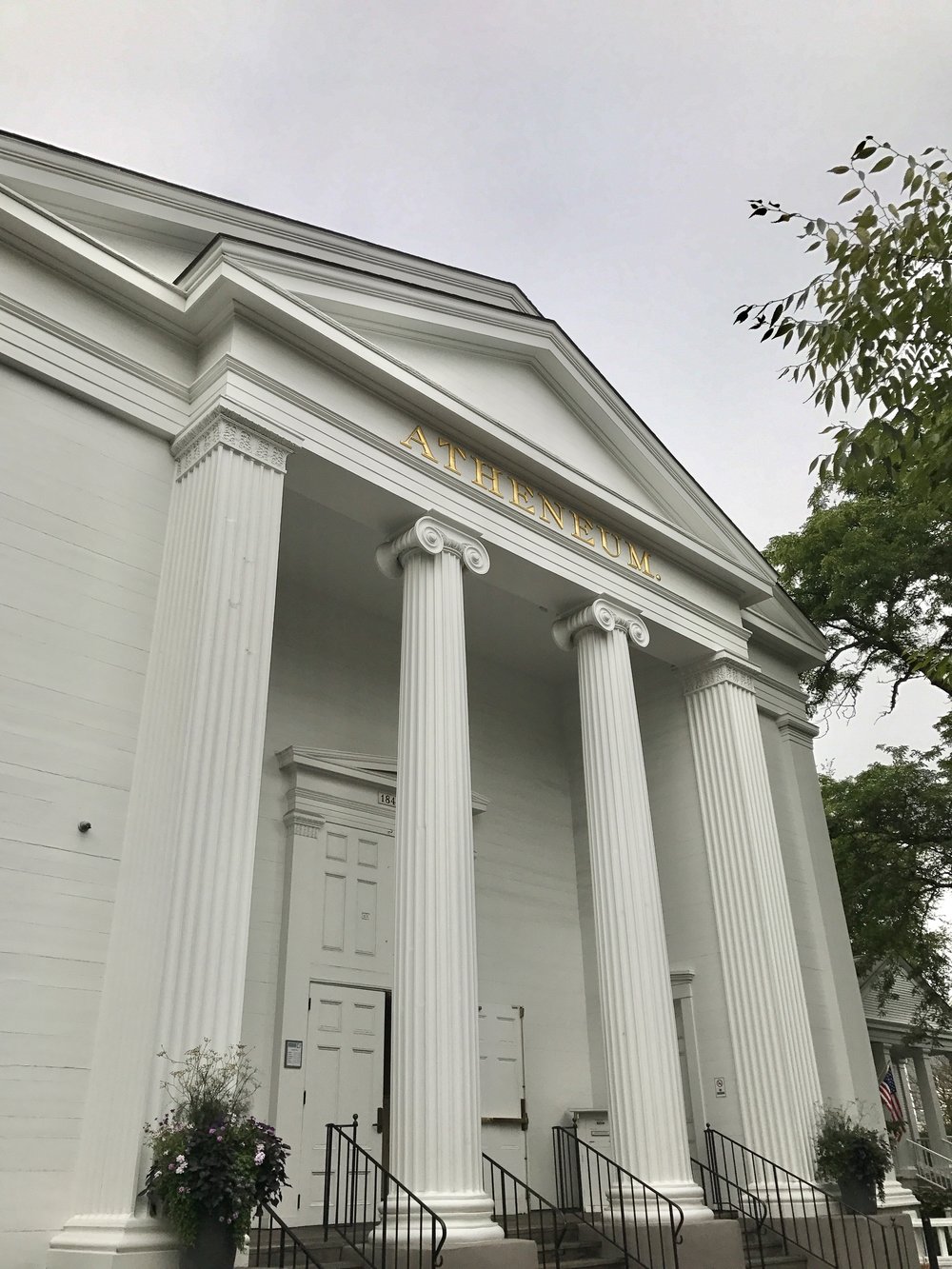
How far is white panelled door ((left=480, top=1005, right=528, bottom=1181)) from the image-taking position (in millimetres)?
12727

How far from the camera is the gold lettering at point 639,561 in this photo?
46.1 feet

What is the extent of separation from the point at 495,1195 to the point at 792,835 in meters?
6.65

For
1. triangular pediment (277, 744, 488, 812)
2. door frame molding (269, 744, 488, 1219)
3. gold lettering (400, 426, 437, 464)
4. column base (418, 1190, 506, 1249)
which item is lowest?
column base (418, 1190, 506, 1249)

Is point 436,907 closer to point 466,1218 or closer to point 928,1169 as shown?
point 466,1218

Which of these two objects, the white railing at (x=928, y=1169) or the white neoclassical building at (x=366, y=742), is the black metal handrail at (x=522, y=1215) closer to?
the white neoclassical building at (x=366, y=742)

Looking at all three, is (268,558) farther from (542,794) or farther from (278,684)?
(542,794)

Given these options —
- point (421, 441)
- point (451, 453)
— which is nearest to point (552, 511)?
point (451, 453)

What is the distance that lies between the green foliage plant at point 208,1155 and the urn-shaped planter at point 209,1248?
3 cm

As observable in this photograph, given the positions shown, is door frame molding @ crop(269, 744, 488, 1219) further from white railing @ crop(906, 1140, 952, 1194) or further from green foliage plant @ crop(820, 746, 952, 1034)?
white railing @ crop(906, 1140, 952, 1194)

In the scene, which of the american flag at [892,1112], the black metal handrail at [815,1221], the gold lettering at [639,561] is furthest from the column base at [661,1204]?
the american flag at [892,1112]

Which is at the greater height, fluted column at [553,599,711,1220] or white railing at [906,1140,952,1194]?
fluted column at [553,599,711,1220]

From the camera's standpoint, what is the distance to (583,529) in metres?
13.4

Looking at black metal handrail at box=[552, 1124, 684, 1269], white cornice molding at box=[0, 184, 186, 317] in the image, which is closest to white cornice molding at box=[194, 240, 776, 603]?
white cornice molding at box=[0, 184, 186, 317]

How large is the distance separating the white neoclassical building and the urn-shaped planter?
0.32 metres
